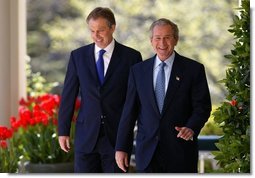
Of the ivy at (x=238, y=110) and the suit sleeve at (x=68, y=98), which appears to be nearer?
the ivy at (x=238, y=110)

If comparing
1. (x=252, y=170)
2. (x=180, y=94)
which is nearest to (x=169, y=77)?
(x=180, y=94)

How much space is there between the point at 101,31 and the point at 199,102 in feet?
2.50

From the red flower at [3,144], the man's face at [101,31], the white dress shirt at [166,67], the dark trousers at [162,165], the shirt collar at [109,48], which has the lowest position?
the dark trousers at [162,165]

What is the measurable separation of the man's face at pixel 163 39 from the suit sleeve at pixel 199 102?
0.24m

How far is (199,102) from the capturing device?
4.60m

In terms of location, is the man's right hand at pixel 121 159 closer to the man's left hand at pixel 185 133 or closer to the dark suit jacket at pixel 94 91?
the dark suit jacket at pixel 94 91

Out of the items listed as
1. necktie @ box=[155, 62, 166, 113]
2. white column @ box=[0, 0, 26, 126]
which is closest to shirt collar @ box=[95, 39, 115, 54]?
necktie @ box=[155, 62, 166, 113]

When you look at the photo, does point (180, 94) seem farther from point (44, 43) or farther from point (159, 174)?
point (44, 43)

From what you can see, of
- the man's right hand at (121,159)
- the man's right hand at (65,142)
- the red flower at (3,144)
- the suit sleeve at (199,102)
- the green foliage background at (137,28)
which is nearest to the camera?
the suit sleeve at (199,102)

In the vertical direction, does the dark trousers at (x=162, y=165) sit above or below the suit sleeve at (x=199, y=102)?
below

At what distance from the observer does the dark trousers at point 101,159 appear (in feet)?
15.9

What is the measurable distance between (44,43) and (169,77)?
1.99 metres

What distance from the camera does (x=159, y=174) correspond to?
15.2ft

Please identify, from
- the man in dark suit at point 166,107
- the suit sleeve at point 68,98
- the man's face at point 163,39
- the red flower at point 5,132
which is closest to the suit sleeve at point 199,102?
the man in dark suit at point 166,107
